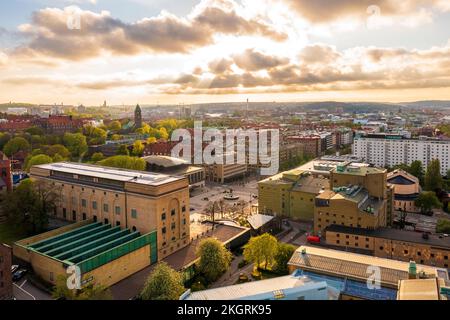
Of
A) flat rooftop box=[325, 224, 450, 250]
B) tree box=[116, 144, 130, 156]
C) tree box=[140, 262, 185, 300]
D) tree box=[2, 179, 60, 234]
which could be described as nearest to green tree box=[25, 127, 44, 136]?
tree box=[116, 144, 130, 156]

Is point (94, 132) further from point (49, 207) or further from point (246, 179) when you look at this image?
point (49, 207)

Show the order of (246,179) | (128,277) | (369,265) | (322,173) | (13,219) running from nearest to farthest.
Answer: (369,265), (128,277), (13,219), (322,173), (246,179)

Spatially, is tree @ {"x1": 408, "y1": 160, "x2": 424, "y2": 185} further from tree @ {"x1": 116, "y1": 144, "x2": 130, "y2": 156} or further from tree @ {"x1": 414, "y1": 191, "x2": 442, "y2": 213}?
tree @ {"x1": 116, "y1": 144, "x2": 130, "y2": 156}

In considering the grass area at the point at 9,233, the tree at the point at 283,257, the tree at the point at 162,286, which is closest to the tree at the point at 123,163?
the grass area at the point at 9,233

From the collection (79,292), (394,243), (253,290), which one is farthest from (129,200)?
(394,243)

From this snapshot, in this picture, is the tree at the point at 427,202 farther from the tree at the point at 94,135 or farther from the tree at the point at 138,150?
the tree at the point at 94,135
